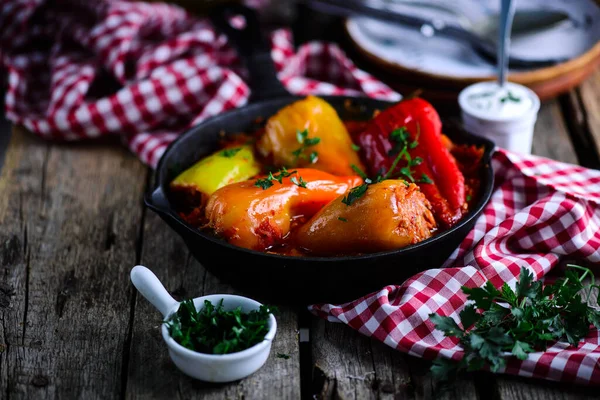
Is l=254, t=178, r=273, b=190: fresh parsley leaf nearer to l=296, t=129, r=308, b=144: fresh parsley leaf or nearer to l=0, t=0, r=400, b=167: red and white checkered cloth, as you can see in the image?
l=296, t=129, r=308, b=144: fresh parsley leaf

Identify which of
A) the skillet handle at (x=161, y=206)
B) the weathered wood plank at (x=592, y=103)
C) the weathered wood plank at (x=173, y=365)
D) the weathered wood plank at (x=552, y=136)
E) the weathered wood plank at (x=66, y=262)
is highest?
the skillet handle at (x=161, y=206)

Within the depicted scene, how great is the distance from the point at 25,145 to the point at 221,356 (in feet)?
4.95

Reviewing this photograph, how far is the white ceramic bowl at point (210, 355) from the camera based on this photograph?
66.1 inches

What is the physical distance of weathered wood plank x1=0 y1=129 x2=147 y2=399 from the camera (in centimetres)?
184

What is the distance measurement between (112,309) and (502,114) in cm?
135

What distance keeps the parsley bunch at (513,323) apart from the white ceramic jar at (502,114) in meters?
0.76

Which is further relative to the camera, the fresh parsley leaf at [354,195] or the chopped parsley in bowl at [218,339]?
the fresh parsley leaf at [354,195]

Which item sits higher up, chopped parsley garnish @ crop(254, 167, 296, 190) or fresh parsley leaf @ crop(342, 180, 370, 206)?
fresh parsley leaf @ crop(342, 180, 370, 206)

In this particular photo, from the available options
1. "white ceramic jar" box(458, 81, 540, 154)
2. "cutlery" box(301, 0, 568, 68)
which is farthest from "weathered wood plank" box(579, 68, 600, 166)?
"white ceramic jar" box(458, 81, 540, 154)

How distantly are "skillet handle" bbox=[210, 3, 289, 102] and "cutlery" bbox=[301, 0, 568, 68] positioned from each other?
16.1 inches

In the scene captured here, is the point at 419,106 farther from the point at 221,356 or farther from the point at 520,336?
the point at 221,356

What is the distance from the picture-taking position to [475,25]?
3.25m

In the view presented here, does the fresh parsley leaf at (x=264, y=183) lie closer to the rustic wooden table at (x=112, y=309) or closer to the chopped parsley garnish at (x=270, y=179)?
the chopped parsley garnish at (x=270, y=179)

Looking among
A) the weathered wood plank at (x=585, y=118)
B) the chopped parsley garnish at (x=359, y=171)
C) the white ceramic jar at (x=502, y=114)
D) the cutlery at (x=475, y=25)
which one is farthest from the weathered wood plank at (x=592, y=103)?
the chopped parsley garnish at (x=359, y=171)
